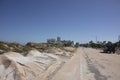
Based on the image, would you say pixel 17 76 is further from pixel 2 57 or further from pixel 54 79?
pixel 2 57

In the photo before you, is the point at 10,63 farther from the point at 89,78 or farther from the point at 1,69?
the point at 89,78

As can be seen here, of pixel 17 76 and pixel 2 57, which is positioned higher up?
pixel 2 57

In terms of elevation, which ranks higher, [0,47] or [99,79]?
[0,47]

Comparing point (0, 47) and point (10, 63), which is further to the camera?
point (0, 47)

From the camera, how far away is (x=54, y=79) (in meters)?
15.4

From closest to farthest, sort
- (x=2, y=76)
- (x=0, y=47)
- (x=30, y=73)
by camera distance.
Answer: (x=2, y=76) → (x=30, y=73) → (x=0, y=47)

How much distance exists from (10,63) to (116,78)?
9.13m

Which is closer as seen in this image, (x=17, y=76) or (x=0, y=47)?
(x=17, y=76)

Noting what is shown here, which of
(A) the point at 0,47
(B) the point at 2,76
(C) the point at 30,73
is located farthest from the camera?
(A) the point at 0,47

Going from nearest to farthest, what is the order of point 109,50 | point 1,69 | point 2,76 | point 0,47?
1. point 2,76
2. point 1,69
3. point 0,47
4. point 109,50

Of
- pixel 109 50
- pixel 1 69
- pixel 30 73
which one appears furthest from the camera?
pixel 109 50

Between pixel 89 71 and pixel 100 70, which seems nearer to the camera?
pixel 89 71

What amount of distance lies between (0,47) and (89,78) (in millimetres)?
21360

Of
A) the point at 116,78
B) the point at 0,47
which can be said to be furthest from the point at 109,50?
the point at 116,78
